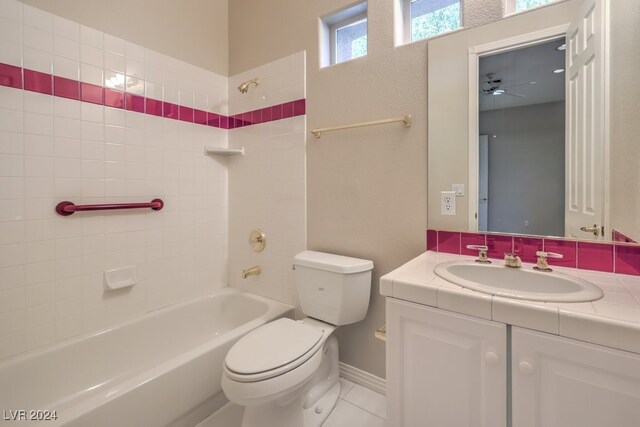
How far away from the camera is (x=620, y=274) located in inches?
40.9

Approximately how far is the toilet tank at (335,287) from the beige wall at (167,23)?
1647 mm

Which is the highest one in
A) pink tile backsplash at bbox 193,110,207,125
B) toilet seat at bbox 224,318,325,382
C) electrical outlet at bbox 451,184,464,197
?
pink tile backsplash at bbox 193,110,207,125

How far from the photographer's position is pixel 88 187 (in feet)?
5.20

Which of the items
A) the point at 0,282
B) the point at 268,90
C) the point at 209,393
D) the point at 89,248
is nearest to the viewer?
the point at 0,282

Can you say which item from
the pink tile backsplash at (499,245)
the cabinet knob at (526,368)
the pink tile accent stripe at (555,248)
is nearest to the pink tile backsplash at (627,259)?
the pink tile accent stripe at (555,248)

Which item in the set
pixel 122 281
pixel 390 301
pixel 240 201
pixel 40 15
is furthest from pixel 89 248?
pixel 390 301

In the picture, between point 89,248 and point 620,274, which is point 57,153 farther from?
point 620,274

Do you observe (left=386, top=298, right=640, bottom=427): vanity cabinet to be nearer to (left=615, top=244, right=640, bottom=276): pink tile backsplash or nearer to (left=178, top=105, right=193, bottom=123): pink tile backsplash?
(left=615, top=244, right=640, bottom=276): pink tile backsplash

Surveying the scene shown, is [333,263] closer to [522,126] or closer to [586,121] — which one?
[522,126]

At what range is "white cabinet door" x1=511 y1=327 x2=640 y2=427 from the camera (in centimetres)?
66

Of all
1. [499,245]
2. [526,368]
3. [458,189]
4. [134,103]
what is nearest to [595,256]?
[499,245]

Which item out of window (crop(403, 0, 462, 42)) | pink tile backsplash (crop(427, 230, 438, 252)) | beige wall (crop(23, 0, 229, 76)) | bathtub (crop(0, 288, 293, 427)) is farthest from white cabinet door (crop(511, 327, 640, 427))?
beige wall (crop(23, 0, 229, 76))

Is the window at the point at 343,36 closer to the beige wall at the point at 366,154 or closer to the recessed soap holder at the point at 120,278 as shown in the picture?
the beige wall at the point at 366,154

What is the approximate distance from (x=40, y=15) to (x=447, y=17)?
2.00 meters
